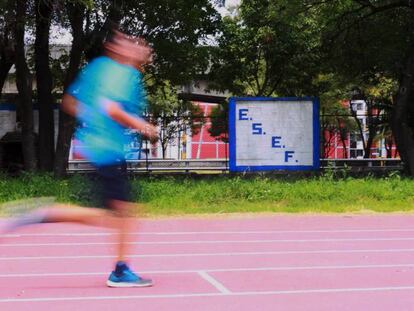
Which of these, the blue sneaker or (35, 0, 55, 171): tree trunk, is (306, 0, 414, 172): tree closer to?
(35, 0, 55, 171): tree trunk

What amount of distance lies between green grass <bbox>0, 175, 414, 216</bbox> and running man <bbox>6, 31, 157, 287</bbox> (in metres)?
7.83

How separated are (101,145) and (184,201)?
894 cm

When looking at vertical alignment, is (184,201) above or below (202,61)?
below

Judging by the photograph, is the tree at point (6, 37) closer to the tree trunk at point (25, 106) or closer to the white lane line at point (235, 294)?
the tree trunk at point (25, 106)

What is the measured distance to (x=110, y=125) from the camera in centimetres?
558

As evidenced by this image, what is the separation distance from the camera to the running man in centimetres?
551

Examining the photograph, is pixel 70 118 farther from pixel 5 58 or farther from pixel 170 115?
pixel 170 115

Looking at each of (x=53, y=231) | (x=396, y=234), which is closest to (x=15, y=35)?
(x=53, y=231)

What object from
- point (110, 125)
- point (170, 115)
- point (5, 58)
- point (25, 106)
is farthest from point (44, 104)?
point (110, 125)

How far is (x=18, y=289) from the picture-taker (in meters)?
6.16

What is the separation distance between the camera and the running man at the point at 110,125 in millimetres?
5508

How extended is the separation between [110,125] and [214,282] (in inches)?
80.6

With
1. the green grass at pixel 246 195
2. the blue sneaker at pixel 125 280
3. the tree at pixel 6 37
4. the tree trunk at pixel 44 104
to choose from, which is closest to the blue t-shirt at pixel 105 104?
the blue sneaker at pixel 125 280

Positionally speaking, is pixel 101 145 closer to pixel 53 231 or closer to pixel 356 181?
pixel 53 231
